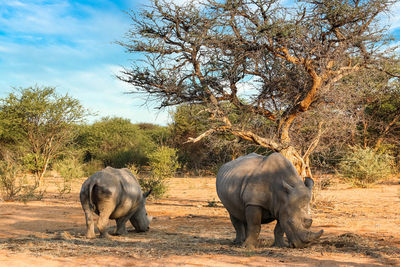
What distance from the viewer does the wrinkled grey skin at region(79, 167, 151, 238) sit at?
756 centimetres

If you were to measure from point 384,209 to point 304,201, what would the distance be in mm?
6642

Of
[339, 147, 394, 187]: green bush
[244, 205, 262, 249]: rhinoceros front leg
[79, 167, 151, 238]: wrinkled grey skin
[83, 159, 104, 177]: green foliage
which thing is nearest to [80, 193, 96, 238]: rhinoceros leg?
[79, 167, 151, 238]: wrinkled grey skin

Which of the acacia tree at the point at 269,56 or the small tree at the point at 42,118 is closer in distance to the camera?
the acacia tree at the point at 269,56

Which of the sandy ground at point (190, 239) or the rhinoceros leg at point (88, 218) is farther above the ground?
the rhinoceros leg at point (88, 218)

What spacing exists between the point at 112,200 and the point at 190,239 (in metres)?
1.59

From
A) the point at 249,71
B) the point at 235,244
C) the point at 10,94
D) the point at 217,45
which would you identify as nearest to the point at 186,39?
the point at 217,45

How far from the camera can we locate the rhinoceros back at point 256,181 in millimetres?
6168

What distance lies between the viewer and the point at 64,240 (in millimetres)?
7102

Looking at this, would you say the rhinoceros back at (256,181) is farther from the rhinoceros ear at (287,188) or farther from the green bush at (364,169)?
the green bush at (364,169)

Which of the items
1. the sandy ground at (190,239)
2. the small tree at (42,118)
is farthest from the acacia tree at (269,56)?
the small tree at (42,118)

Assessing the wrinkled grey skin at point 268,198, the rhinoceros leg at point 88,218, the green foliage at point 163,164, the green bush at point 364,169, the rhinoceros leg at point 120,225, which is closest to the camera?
the wrinkled grey skin at point 268,198

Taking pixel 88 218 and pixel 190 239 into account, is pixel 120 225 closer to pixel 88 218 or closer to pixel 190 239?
pixel 88 218

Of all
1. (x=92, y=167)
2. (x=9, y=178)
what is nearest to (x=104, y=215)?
(x=9, y=178)

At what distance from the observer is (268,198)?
6176 mm
